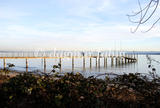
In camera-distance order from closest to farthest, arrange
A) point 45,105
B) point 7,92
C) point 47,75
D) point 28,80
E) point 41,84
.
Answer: point 45,105
point 7,92
point 41,84
point 28,80
point 47,75

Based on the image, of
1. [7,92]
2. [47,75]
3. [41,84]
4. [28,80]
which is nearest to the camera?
[7,92]

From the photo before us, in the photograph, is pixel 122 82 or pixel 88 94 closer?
pixel 88 94

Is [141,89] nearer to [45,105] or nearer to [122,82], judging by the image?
[122,82]

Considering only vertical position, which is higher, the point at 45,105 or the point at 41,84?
the point at 41,84

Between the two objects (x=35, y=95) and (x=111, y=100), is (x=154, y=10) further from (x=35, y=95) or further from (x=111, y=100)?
(x=35, y=95)

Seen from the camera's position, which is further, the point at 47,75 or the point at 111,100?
the point at 47,75

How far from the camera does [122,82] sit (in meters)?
2.72

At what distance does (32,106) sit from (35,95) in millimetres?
215

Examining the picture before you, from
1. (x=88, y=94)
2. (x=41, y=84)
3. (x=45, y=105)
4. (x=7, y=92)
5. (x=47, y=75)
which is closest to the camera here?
(x=45, y=105)

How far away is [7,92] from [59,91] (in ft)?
2.87

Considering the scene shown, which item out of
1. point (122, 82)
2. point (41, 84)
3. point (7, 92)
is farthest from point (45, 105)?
point (122, 82)

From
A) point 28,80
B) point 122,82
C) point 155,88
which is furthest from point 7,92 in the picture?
point 155,88

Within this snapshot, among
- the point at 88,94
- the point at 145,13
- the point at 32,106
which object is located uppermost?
the point at 145,13

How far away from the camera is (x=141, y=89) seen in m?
2.54
